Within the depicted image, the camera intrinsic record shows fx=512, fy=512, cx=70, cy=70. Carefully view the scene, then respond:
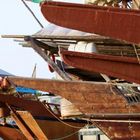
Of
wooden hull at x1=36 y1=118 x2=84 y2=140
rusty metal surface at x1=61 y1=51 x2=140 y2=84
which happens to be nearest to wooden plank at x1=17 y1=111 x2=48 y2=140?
wooden hull at x1=36 y1=118 x2=84 y2=140

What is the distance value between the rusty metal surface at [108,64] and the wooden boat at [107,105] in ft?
1.77

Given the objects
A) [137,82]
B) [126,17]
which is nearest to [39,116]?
[137,82]

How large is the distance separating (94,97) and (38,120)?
8.73ft

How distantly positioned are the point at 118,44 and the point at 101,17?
159cm

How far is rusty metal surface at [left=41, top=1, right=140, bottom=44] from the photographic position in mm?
7359

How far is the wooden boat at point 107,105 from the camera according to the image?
337 inches

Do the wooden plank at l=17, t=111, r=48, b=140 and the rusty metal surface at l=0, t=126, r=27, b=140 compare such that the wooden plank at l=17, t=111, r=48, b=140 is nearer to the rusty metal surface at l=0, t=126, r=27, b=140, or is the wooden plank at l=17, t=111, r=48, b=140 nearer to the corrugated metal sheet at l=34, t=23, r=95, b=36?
the rusty metal surface at l=0, t=126, r=27, b=140

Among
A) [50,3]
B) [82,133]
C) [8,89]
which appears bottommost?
[82,133]

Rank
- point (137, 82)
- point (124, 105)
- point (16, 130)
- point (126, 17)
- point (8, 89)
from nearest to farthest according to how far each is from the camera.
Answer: point (126, 17) < point (137, 82) < point (124, 105) < point (8, 89) < point (16, 130)

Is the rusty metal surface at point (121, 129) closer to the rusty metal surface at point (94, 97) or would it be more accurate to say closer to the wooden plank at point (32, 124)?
the rusty metal surface at point (94, 97)

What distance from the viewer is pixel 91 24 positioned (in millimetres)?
7500

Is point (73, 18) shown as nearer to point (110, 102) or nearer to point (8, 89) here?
point (110, 102)

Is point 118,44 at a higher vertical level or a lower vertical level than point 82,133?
higher

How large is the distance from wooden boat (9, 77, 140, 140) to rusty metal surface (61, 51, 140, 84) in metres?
0.54
